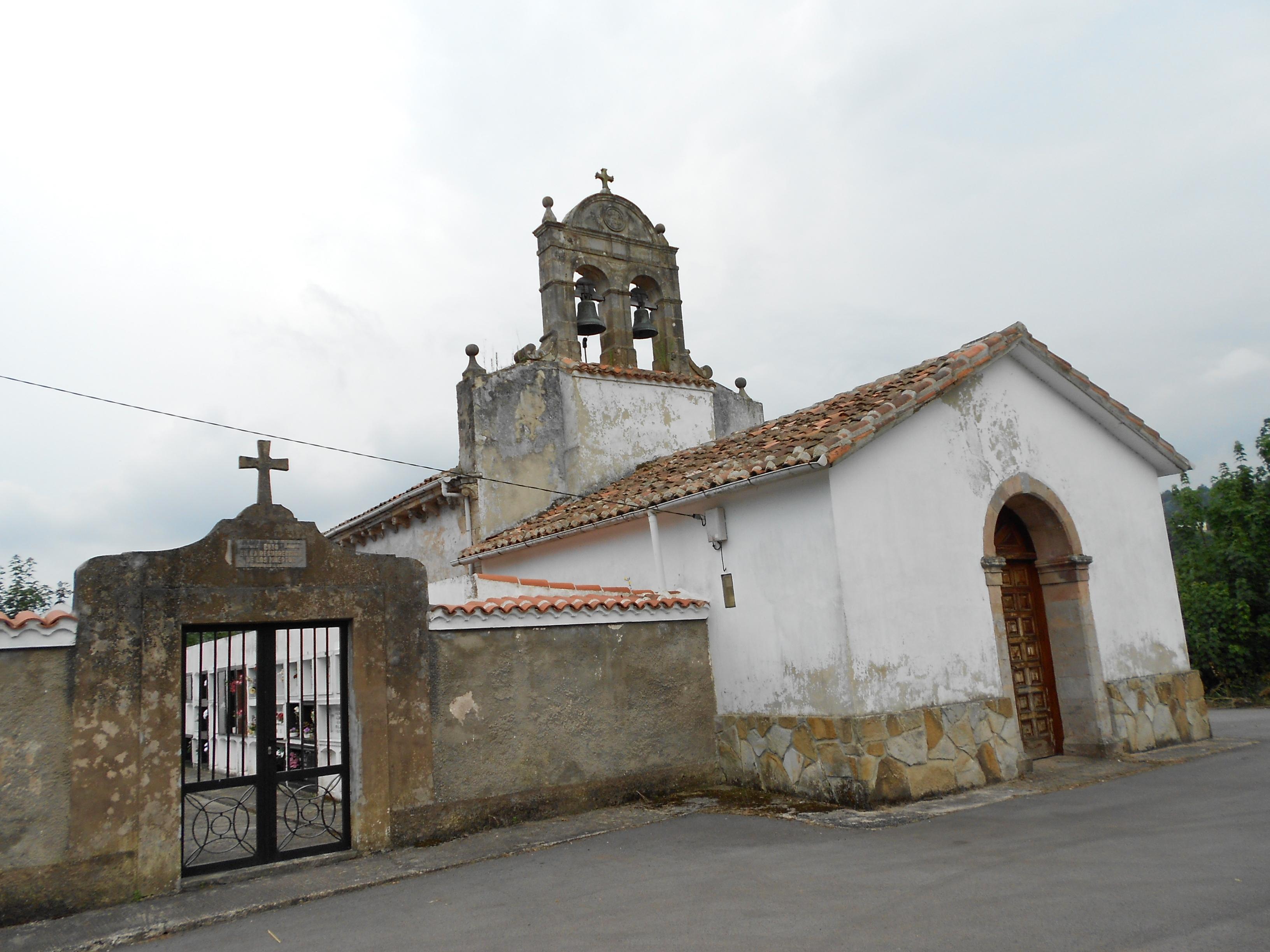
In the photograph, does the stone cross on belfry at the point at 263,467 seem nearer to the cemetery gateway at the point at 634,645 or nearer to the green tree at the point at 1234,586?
the cemetery gateway at the point at 634,645

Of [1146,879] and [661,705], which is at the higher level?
[661,705]

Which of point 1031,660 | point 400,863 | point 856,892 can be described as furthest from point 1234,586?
point 400,863

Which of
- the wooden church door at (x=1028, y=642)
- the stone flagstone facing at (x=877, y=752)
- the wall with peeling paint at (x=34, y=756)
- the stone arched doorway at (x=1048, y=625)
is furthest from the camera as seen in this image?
the wooden church door at (x=1028, y=642)

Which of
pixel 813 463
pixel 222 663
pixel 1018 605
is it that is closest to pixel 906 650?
pixel 813 463

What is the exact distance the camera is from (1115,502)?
39.5ft

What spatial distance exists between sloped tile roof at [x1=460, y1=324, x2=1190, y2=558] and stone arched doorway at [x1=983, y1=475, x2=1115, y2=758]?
5.36ft

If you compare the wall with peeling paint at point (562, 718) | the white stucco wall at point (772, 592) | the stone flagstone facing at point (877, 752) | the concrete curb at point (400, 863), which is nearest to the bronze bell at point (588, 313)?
the white stucco wall at point (772, 592)

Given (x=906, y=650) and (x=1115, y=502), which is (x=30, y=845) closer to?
(x=906, y=650)

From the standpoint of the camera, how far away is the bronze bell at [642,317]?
15.8 metres

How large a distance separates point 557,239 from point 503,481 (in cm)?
416

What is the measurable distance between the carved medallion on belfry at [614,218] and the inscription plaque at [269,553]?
31.6ft

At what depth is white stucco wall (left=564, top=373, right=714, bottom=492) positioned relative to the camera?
14.6 m

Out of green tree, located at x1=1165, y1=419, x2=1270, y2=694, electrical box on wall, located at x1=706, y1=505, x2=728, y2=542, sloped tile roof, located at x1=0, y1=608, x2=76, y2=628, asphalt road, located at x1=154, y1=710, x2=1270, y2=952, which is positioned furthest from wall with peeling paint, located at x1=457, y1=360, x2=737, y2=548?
green tree, located at x1=1165, y1=419, x2=1270, y2=694

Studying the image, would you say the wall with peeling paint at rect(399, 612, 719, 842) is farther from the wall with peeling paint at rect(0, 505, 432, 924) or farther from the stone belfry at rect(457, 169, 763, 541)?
the stone belfry at rect(457, 169, 763, 541)
